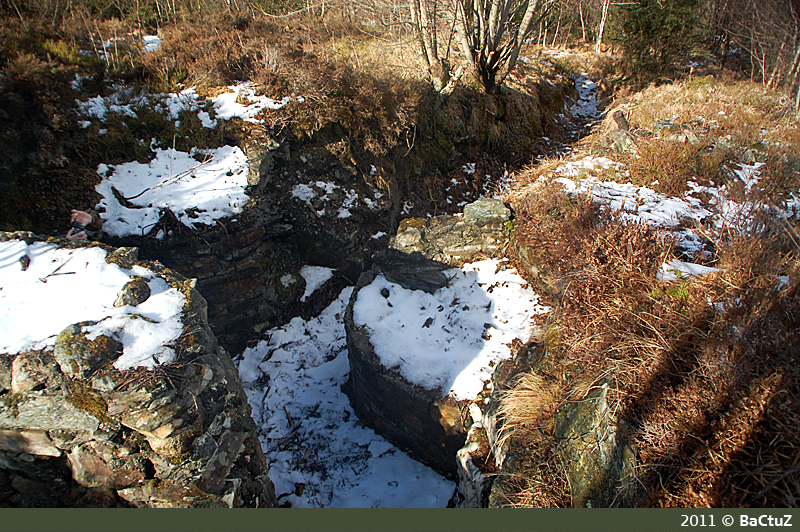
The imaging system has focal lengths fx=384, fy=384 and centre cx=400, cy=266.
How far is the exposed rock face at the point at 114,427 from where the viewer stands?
8.71ft

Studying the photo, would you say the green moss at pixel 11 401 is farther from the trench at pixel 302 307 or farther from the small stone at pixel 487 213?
the small stone at pixel 487 213

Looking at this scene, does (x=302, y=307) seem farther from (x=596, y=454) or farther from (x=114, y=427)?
(x=596, y=454)

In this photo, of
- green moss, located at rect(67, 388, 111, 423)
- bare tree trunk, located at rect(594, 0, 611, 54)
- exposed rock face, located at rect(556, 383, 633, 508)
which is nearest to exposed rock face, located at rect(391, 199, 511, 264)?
exposed rock face, located at rect(556, 383, 633, 508)

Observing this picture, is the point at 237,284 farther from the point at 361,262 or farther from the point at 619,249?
the point at 619,249

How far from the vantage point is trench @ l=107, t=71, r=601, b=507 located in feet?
15.4

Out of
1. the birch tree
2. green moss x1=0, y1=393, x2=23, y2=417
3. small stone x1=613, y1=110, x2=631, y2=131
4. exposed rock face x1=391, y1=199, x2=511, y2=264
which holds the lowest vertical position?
exposed rock face x1=391, y1=199, x2=511, y2=264

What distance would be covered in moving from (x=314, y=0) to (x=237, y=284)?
1005cm

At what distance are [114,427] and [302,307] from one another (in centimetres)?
428

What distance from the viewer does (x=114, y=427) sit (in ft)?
9.04

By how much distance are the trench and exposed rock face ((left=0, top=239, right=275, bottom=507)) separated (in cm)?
183

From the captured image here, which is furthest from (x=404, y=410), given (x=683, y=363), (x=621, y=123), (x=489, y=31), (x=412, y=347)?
(x=489, y=31)

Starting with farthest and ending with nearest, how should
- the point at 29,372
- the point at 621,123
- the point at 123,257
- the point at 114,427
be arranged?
the point at 621,123
the point at 123,257
the point at 114,427
the point at 29,372

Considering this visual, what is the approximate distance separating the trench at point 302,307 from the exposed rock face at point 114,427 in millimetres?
1830

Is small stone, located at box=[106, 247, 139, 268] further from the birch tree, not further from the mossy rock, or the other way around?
the birch tree
